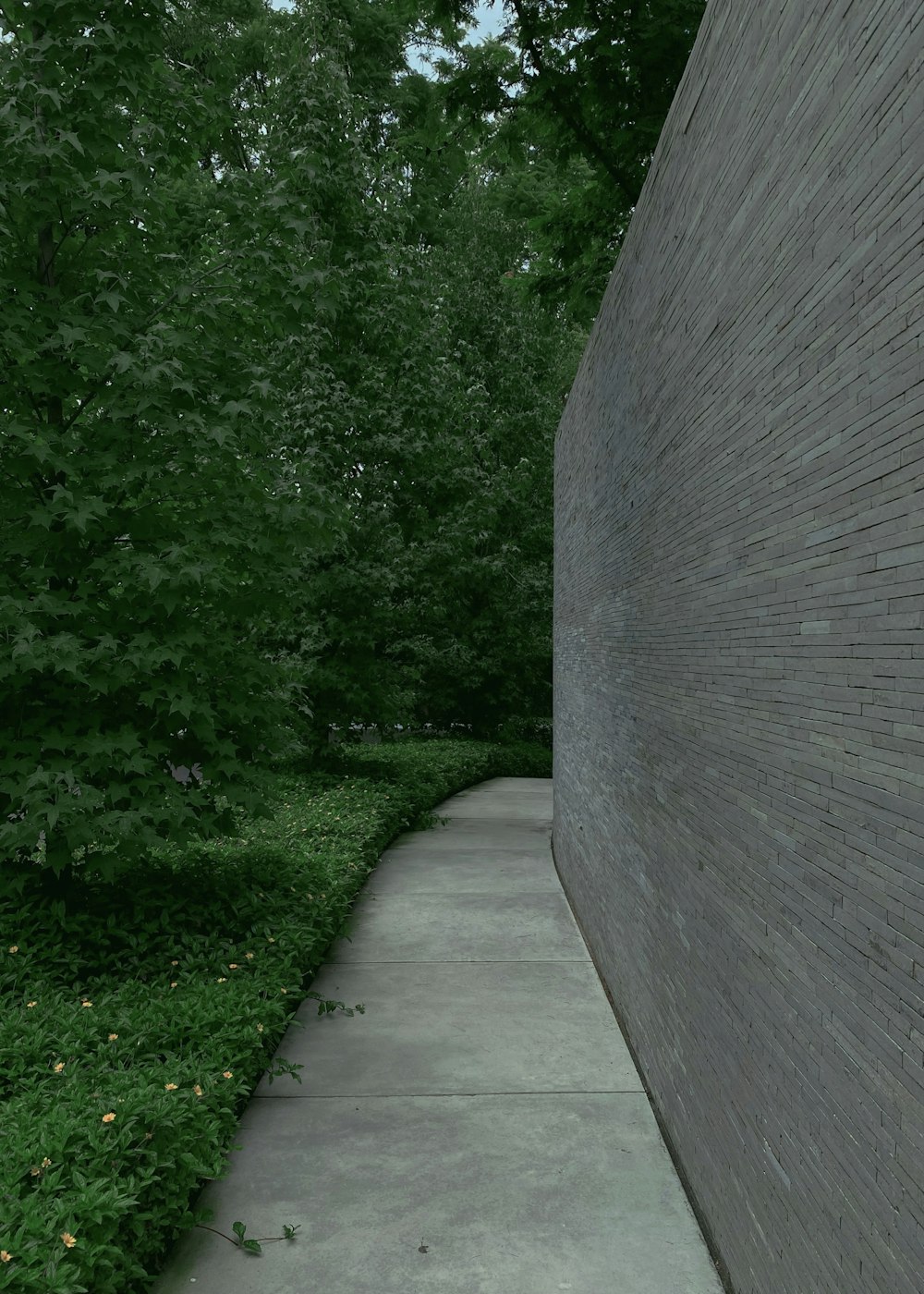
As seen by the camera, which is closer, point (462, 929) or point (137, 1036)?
point (137, 1036)

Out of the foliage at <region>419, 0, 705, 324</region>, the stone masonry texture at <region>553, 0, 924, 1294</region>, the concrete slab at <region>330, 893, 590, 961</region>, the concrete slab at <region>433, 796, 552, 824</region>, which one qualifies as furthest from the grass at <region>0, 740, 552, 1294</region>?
the foliage at <region>419, 0, 705, 324</region>

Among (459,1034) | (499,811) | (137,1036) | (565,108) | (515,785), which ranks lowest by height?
(515,785)

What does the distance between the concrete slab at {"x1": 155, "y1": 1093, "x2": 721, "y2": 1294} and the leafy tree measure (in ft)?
Answer: 5.99

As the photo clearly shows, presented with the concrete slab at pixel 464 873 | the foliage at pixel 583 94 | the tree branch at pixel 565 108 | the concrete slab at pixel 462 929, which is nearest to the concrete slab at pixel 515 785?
the concrete slab at pixel 464 873

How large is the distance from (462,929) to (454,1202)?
166 inches

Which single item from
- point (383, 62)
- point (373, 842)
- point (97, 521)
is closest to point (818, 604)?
point (97, 521)

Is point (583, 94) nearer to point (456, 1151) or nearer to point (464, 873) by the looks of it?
point (464, 873)

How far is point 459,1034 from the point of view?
18.9ft

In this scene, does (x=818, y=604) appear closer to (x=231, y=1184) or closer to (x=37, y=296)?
(x=231, y=1184)

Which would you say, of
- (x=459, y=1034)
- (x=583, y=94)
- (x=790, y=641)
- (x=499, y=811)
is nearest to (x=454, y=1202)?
(x=459, y=1034)

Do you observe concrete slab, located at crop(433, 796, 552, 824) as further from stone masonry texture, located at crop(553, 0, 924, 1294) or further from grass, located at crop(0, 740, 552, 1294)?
stone masonry texture, located at crop(553, 0, 924, 1294)

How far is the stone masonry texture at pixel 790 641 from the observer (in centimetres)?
197

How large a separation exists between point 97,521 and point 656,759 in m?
3.26

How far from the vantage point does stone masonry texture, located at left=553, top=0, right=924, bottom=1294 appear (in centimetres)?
197
